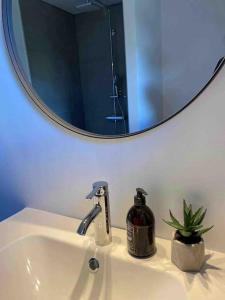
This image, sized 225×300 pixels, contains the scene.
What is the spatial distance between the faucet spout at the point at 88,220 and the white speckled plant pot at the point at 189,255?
0.69 ft

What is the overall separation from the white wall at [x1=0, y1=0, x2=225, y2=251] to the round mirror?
4 centimetres

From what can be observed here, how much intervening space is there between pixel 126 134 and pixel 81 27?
13.2 inches

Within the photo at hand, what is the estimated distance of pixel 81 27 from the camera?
0.77 m

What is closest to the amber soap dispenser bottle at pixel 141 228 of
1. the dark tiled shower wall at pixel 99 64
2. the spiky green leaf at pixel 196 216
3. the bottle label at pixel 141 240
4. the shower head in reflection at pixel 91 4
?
the bottle label at pixel 141 240

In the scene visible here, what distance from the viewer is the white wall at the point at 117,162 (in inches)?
25.3

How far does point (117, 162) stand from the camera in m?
0.77

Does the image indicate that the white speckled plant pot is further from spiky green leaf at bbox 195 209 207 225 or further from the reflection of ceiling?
the reflection of ceiling

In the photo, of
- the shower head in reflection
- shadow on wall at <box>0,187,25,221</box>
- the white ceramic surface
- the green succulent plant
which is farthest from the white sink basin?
the shower head in reflection

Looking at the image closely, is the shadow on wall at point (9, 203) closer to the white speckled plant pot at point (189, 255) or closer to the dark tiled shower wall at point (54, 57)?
the dark tiled shower wall at point (54, 57)

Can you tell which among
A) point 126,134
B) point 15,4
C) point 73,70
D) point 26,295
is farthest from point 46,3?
point 26,295

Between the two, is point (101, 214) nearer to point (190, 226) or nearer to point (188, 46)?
point (190, 226)

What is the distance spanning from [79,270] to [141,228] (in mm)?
235

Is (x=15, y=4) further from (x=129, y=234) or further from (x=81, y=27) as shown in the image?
(x=129, y=234)

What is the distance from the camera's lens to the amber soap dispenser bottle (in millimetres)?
674
